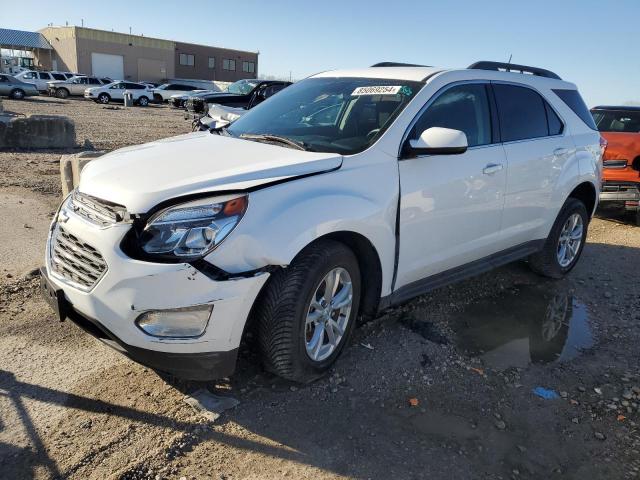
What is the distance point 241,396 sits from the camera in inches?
124

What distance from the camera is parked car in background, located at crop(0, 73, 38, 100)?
103 ft

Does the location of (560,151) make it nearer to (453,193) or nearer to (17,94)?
(453,193)

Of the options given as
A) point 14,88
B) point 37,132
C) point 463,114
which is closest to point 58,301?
point 463,114

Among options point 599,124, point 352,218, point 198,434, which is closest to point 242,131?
point 352,218

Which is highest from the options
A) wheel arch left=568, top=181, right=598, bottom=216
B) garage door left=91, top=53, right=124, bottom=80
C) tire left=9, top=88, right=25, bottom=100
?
garage door left=91, top=53, right=124, bottom=80

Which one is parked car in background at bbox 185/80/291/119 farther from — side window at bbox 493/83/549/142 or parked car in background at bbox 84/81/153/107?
parked car in background at bbox 84/81/153/107

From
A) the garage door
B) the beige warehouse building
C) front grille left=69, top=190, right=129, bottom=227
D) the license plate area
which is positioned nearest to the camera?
front grille left=69, top=190, right=129, bottom=227

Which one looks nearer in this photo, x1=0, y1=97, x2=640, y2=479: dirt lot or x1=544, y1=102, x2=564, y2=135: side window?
x1=0, y1=97, x2=640, y2=479: dirt lot

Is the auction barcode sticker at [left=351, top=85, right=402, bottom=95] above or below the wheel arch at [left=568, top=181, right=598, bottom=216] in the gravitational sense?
above

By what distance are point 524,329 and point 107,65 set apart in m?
65.4

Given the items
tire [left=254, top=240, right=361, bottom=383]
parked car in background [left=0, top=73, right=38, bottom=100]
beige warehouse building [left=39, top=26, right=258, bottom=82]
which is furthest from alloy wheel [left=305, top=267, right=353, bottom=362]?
beige warehouse building [left=39, top=26, right=258, bottom=82]

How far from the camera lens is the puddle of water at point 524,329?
154 inches

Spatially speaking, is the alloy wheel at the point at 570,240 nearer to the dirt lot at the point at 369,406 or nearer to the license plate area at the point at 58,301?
the dirt lot at the point at 369,406

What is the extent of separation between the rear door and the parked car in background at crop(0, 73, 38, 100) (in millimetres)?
34217
